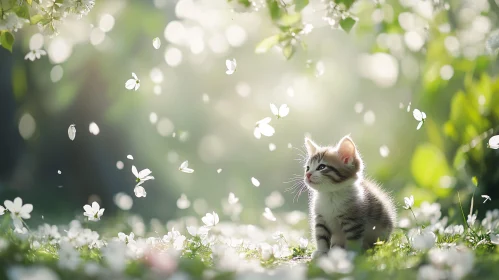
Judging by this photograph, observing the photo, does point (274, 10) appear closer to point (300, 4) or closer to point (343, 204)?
point (300, 4)

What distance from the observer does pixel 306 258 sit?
179 inches

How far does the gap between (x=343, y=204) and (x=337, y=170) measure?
267 millimetres

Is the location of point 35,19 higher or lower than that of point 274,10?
higher

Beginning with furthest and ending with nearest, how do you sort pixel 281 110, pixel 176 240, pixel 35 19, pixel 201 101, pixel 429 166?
pixel 201 101, pixel 429 166, pixel 176 240, pixel 281 110, pixel 35 19

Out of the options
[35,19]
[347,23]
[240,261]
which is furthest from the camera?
[35,19]

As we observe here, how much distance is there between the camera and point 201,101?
10.8m

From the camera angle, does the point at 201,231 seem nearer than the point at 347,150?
No

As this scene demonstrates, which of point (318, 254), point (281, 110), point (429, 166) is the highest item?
point (429, 166)

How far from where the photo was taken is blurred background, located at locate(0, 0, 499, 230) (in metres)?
9.15

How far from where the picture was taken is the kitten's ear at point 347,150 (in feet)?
14.9

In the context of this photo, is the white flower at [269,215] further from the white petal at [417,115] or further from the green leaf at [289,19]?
the green leaf at [289,19]

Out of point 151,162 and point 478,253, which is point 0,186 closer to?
point 151,162

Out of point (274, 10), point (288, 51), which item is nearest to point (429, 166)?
point (288, 51)

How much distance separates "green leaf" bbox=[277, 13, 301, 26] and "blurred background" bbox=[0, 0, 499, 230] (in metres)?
4.67
